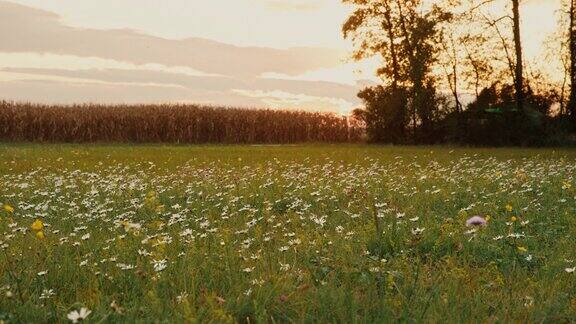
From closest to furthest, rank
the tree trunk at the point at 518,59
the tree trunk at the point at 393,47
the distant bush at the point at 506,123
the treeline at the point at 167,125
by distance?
the distant bush at the point at 506,123 < the tree trunk at the point at 518,59 < the tree trunk at the point at 393,47 < the treeline at the point at 167,125

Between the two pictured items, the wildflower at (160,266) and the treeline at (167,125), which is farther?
the treeline at (167,125)

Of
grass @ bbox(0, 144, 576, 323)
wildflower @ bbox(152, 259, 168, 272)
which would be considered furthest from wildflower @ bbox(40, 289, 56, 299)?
wildflower @ bbox(152, 259, 168, 272)

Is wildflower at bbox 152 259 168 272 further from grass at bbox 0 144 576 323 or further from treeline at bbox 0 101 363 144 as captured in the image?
treeline at bbox 0 101 363 144

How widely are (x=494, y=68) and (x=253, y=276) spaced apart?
127 ft

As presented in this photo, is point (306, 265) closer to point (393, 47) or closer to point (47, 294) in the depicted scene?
point (47, 294)

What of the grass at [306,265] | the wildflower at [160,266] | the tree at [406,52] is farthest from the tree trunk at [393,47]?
the wildflower at [160,266]

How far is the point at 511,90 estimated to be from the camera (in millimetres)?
39062

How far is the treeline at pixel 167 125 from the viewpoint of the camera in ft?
166

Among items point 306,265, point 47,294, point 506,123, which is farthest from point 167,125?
point 47,294

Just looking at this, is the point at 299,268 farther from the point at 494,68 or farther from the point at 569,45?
the point at 569,45

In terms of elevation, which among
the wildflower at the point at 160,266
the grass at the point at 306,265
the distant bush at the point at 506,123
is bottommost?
the grass at the point at 306,265

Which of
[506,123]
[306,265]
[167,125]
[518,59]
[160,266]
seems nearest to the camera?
[160,266]

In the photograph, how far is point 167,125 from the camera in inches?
2109

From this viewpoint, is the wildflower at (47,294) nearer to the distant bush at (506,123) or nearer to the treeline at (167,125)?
the distant bush at (506,123)
